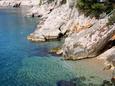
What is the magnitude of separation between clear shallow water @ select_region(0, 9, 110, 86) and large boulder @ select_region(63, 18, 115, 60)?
254cm

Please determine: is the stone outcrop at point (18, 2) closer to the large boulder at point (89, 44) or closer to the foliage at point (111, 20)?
the foliage at point (111, 20)

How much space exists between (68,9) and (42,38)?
1724 cm

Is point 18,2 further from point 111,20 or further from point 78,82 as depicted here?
point 78,82

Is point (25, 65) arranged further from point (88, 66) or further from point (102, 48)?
point (102, 48)

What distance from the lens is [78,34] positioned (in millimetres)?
53500

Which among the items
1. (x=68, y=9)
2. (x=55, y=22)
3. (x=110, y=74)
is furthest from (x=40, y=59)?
(x=68, y=9)

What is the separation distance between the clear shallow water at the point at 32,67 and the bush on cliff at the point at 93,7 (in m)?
9.86

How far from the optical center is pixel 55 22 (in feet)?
232

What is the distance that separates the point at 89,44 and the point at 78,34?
5751 mm

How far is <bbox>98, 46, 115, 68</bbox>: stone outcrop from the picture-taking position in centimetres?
4234

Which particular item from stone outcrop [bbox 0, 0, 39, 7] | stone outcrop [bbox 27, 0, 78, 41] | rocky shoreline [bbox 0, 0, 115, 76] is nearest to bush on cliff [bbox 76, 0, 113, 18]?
rocky shoreline [bbox 0, 0, 115, 76]

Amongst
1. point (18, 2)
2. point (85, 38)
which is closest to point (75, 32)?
point (85, 38)

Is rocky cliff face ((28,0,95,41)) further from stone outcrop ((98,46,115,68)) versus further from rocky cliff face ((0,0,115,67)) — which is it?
stone outcrop ((98,46,115,68))

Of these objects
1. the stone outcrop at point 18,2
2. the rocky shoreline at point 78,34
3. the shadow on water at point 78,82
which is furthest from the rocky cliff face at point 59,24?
the stone outcrop at point 18,2
